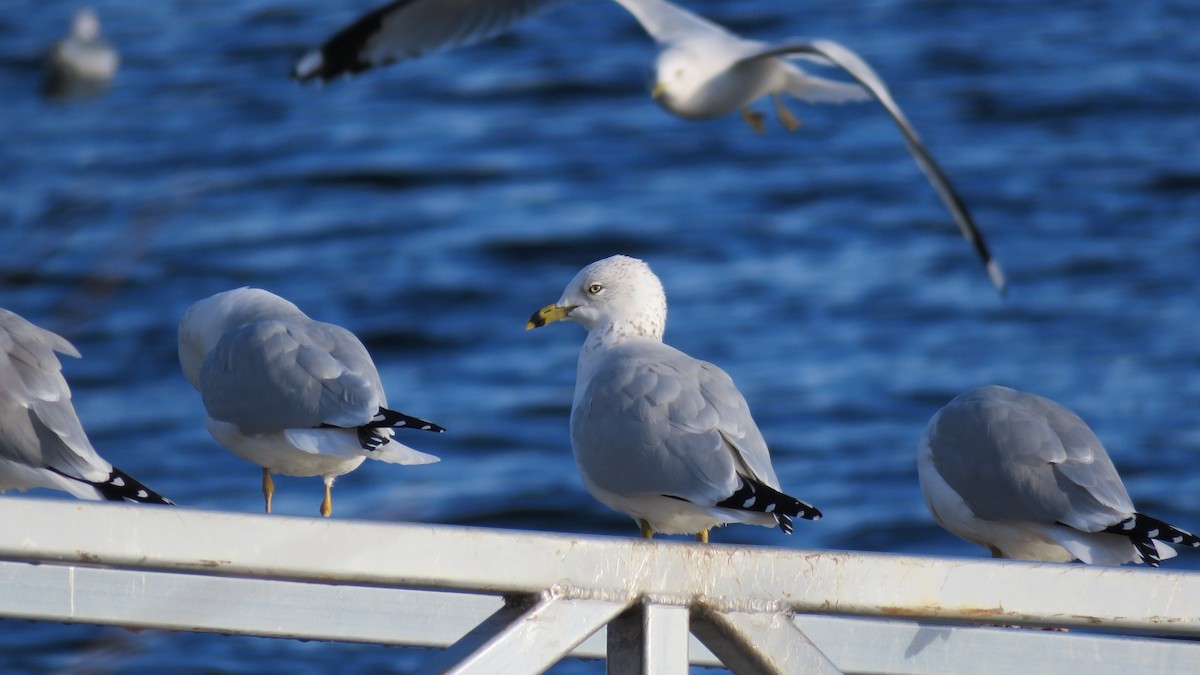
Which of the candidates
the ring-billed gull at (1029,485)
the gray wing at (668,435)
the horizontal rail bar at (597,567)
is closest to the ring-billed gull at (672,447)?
the gray wing at (668,435)

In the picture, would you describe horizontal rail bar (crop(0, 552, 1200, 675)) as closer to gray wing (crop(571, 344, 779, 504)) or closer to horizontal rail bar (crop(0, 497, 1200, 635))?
gray wing (crop(571, 344, 779, 504))

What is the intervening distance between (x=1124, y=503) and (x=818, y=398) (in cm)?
1215

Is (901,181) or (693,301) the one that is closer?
(693,301)

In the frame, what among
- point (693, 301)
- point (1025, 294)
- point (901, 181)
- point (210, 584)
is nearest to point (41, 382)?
point (210, 584)

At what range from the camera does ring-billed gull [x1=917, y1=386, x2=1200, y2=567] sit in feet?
12.7

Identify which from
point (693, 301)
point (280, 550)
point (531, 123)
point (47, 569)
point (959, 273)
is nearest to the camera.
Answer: point (280, 550)

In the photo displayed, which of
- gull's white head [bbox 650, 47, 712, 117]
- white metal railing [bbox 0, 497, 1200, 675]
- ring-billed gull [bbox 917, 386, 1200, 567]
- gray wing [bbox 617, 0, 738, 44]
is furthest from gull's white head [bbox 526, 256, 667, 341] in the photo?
gray wing [bbox 617, 0, 738, 44]

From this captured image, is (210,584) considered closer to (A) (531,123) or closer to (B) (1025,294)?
(B) (1025,294)

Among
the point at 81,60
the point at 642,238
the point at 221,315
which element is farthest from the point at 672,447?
the point at 81,60

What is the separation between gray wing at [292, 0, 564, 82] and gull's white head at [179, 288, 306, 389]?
3530 mm

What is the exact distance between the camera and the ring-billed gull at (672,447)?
3.51 meters

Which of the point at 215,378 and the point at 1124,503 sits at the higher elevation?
the point at 215,378

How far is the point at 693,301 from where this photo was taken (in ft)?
57.7

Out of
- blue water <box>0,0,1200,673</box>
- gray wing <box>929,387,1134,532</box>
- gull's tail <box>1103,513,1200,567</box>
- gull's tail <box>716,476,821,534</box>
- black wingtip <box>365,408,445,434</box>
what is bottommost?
blue water <box>0,0,1200,673</box>
